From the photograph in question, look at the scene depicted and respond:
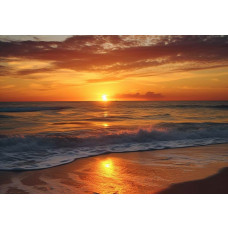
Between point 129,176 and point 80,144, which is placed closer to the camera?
point 129,176

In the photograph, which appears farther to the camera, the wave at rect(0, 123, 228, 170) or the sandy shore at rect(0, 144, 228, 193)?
the wave at rect(0, 123, 228, 170)

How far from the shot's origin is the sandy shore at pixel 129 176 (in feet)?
8.80

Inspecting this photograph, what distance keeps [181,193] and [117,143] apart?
2766 mm

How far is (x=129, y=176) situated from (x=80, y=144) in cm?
222

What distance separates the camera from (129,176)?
10.0ft

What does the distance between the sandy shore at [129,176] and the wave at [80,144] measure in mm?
400

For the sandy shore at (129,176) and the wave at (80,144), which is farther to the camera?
the wave at (80,144)

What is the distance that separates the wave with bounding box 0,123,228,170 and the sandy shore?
15.7 inches

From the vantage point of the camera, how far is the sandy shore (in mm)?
2682

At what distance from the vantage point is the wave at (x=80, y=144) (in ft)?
12.6

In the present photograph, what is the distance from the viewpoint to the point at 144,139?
560cm

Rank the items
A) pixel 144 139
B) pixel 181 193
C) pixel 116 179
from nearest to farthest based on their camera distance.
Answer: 1. pixel 181 193
2. pixel 116 179
3. pixel 144 139
